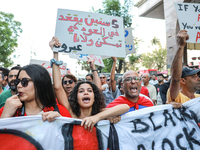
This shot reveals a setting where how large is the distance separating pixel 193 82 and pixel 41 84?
2.09 meters

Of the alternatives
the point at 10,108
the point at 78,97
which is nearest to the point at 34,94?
the point at 10,108

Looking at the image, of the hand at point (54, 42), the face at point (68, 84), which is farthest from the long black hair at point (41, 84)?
the face at point (68, 84)

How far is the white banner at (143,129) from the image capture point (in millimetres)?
1718

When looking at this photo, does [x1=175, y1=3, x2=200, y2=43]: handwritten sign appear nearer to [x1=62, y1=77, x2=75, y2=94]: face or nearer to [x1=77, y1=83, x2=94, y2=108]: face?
[x1=77, y1=83, x2=94, y2=108]: face

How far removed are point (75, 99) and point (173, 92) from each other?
127 centimetres

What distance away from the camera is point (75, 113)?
7.19 ft

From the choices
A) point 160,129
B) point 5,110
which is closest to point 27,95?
point 5,110

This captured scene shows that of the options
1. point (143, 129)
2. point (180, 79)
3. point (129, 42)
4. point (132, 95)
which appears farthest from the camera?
point (129, 42)

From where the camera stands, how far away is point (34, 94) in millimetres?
1838

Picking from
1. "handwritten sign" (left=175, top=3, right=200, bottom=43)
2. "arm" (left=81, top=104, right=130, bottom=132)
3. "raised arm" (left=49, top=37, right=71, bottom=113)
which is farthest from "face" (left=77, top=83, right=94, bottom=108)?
"handwritten sign" (left=175, top=3, right=200, bottom=43)

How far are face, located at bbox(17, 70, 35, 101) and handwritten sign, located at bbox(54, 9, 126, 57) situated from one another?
91 centimetres

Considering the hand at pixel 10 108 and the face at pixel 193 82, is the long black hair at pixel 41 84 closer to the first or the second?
the hand at pixel 10 108

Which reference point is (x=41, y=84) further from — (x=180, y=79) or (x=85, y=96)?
(x=180, y=79)

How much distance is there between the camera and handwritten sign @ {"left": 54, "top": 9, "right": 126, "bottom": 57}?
9.26 ft
